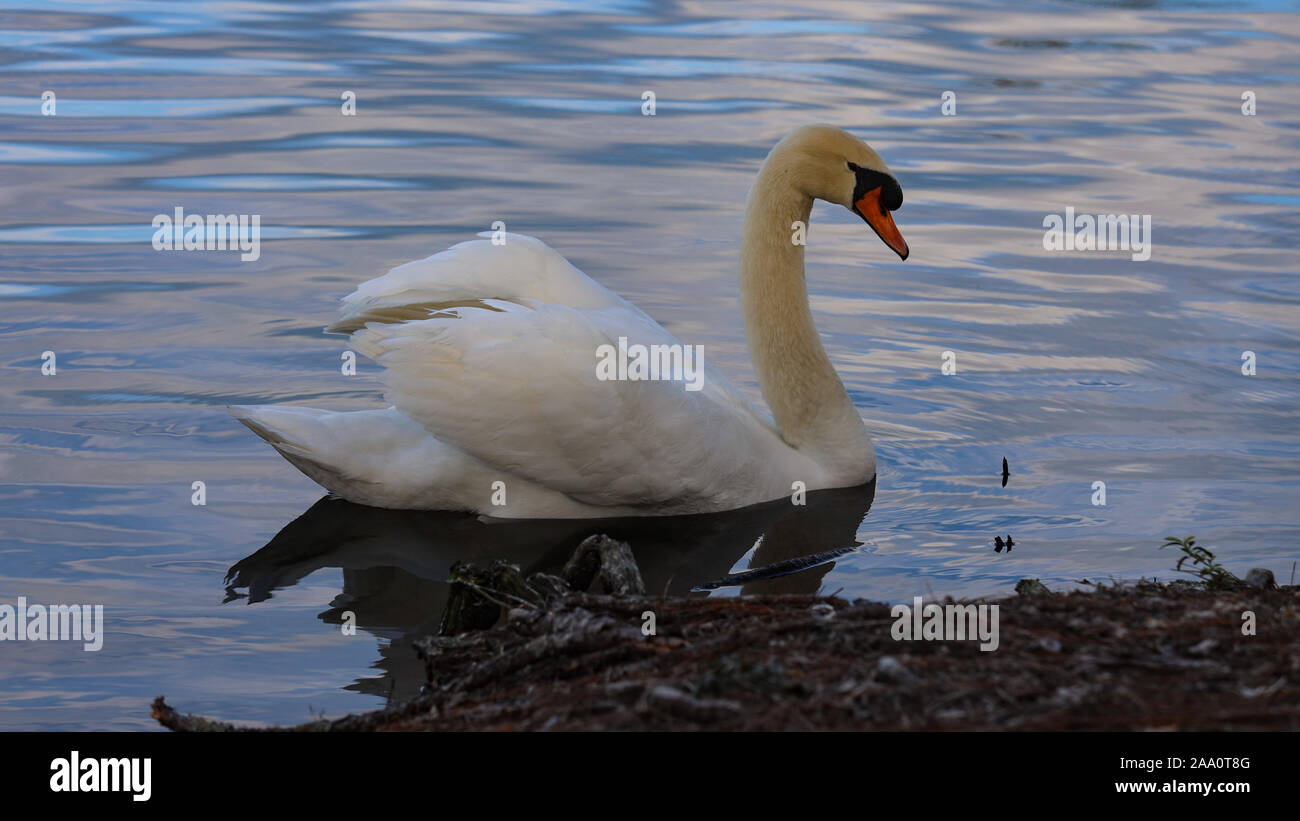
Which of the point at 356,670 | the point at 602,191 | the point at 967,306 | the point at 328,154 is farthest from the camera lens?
the point at 328,154

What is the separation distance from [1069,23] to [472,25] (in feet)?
25.8

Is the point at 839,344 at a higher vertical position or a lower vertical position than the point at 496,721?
higher

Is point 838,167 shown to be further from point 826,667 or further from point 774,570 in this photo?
point 826,667

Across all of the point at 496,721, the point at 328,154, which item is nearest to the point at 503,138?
the point at 328,154

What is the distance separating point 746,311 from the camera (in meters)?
9.04

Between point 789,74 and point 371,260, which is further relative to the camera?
point 789,74

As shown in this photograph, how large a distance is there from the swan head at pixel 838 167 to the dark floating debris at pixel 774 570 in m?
1.92

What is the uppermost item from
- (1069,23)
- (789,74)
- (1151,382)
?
(1069,23)

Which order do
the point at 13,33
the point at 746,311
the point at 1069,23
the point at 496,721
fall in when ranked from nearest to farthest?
1. the point at 496,721
2. the point at 746,311
3. the point at 13,33
4. the point at 1069,23

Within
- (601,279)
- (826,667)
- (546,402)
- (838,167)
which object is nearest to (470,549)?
(546,402)

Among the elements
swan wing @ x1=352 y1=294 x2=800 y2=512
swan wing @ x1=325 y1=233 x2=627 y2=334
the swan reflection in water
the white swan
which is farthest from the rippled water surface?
swan wing @ x1=325 y1=233 x2=627 y2=334

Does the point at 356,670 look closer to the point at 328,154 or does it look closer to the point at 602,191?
the point at 602,191

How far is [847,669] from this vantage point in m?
4.45

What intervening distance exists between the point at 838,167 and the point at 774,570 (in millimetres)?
2388
